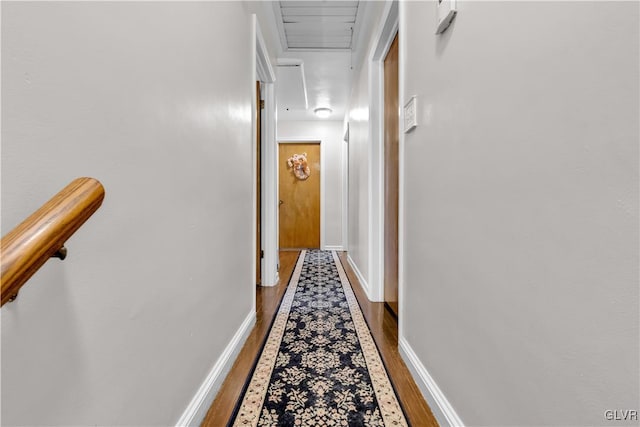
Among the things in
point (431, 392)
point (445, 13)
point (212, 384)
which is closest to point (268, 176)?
point (212, 384)

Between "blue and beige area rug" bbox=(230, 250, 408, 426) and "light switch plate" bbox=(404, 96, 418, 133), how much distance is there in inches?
45.4

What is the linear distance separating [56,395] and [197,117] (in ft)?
2.97

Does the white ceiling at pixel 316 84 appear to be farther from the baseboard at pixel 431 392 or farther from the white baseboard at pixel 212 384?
the baseboard at pixel 431 392

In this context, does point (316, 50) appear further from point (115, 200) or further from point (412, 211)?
point (115, 200)

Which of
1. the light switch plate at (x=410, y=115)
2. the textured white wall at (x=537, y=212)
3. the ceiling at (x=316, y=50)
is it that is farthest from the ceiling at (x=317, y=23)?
the textured white wall at (x=537, y=212)

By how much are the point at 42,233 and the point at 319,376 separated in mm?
1315

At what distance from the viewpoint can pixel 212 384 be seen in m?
1.29

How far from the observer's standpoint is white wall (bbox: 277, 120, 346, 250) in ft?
19.7

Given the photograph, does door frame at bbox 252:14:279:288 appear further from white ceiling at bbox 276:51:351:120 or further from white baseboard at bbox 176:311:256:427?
white baseboard at bbox 176:311:256:427

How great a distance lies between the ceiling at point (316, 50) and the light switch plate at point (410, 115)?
1.64 metres

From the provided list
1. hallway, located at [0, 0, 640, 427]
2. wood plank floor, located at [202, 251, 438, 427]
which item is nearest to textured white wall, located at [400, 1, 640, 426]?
hallway, located at [0, 0, 640, 427]

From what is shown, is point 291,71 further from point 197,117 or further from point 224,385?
point 224,385

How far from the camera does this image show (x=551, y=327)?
0.65 metres

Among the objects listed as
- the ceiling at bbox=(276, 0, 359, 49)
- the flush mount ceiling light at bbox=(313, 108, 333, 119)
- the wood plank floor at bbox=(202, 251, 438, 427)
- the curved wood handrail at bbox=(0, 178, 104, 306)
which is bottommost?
the wood plank floor at bbox=(202, 251, 438, 427)
